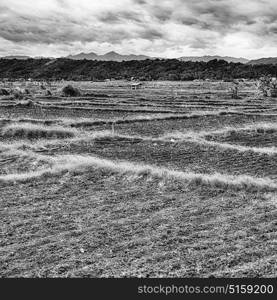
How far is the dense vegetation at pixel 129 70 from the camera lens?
12244 centimetres

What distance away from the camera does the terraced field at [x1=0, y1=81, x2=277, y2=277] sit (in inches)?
302

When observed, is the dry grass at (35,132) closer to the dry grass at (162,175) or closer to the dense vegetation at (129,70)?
the dry grass at (162,175)

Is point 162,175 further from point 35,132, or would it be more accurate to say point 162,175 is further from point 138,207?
point 35,132

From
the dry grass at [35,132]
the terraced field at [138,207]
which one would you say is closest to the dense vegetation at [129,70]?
the dry grass at [35,132]

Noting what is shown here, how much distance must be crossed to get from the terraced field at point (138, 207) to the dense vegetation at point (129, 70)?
3839 inches

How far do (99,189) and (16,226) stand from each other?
3252mm

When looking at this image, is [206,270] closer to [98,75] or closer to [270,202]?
[270,202]

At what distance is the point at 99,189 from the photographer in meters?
12.3

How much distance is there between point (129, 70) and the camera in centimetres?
14388

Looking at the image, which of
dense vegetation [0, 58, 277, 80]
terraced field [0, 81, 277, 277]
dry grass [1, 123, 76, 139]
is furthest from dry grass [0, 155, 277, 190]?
dense vegetation [0, 58, 277, 80]

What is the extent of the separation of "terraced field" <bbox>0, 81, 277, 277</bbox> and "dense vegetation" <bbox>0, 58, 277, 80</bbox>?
320 feet

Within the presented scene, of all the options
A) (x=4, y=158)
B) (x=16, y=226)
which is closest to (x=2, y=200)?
(x=16, y=226)

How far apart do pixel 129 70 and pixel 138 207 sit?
136067 mm

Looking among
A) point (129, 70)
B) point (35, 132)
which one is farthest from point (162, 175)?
point (129, 70)
